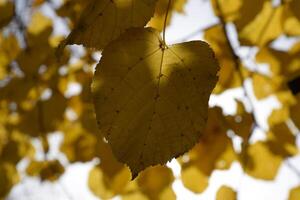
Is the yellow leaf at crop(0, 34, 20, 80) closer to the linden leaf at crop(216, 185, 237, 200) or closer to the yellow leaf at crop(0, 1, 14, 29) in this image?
the yellow leaf at crop(0, 1, 14, 29)

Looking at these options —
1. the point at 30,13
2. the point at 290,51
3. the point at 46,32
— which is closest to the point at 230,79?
the point at 290,51

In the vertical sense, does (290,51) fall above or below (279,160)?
above

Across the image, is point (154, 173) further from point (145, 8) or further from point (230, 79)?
point (145, 8)

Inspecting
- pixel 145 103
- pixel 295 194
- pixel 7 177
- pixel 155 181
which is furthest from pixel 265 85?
pixel 7 177

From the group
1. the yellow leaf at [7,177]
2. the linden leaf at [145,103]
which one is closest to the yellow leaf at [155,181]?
the linden leaf at [145,103]

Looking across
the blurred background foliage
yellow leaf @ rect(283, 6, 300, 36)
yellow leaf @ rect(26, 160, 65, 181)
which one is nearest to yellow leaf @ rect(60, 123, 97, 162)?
the blurred background foliage

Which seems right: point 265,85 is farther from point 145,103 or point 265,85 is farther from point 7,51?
point 7,51
